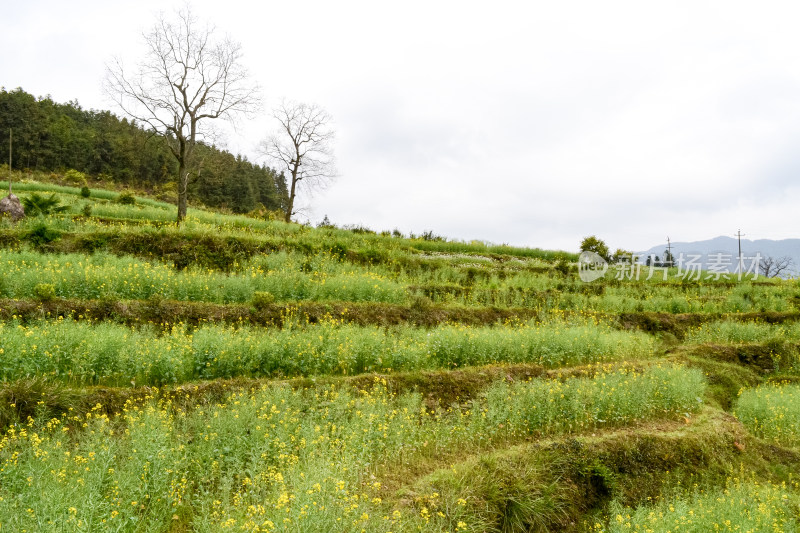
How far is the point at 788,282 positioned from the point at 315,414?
33563 millimetres

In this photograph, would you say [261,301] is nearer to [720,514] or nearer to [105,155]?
[720,514]

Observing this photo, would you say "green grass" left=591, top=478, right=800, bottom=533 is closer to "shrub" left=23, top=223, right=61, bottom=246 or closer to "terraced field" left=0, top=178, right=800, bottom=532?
"terraced field" left=0, top=178, right=800, bottom=532

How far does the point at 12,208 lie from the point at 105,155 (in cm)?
4773

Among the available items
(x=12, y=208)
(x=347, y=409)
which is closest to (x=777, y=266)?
(x=347, y=409)

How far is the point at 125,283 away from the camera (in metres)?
12.7

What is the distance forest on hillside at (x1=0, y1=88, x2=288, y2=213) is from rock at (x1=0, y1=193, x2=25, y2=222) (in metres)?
29.1

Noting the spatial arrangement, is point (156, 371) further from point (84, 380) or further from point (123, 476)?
point (123, 476)

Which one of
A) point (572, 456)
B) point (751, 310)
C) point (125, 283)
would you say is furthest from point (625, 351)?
point (125, 283)

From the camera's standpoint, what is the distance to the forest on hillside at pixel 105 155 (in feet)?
173

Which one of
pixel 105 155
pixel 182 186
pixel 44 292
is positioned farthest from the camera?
pixel 105 155

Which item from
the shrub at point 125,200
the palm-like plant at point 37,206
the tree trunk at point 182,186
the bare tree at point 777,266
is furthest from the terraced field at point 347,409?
the bare tree at point 777,266

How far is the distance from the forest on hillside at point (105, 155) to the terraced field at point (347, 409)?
131 ft

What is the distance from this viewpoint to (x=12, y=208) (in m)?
19.3

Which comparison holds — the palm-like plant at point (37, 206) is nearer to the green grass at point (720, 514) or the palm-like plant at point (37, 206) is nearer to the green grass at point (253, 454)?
the green grass at point (253, 454)
